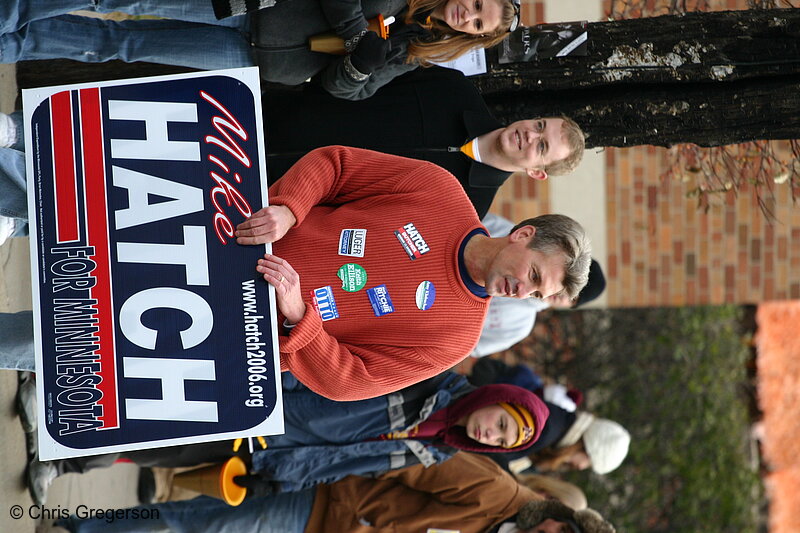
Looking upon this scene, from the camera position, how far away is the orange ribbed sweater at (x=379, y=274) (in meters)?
2.54

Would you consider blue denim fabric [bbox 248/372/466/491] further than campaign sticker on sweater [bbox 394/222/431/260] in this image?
Yes

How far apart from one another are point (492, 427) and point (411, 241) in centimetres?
146

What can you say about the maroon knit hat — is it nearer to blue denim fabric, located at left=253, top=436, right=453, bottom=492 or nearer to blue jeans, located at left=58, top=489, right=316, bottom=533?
blue denim fabric, located at left=253, top=436, right=453, bottom=492

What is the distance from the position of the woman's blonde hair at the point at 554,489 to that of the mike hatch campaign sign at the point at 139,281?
9.05 feet

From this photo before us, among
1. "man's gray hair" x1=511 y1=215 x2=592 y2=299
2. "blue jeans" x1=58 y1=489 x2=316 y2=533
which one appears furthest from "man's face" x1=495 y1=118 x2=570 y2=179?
"blue jeans" x1=58 y1=489 x2=316 y2=533

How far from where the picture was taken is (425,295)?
261 cm

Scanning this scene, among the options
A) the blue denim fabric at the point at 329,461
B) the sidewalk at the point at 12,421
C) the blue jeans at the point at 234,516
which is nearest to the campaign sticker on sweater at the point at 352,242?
the blue denim fabric at the point at 329,461

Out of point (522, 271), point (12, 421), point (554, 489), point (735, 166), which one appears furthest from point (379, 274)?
point (735, 166)

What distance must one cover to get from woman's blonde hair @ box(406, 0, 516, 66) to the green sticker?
92cm

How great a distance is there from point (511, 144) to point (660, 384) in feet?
17.6

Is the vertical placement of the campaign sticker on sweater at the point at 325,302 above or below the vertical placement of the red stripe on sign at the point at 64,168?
below

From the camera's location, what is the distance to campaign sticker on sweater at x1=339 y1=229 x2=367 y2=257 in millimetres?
2590

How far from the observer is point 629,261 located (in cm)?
641

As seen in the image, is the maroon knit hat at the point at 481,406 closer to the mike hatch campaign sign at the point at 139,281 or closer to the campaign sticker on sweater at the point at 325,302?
the campaign sticker on sweater at the point at 325,302
